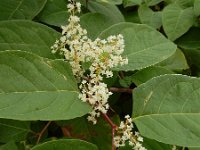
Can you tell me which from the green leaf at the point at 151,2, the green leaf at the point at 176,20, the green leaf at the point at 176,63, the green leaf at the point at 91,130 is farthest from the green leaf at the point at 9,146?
the green leaf at the point at 151,2

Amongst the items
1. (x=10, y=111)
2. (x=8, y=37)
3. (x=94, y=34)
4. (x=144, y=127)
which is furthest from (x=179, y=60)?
(x=10, y=111)

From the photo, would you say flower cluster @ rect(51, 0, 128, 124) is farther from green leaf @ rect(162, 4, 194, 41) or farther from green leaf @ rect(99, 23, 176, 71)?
green leaf @ rect(162, 4, 194, 41)

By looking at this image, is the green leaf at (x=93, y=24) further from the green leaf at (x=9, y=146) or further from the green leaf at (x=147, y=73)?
the green leaf at (x=9, y=146)

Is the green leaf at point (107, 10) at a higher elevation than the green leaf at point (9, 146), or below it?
higher

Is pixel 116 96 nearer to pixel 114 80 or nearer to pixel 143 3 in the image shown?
pixel 114 80

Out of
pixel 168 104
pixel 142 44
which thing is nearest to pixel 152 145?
pixel 168 104

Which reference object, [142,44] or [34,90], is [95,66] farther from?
[142,44]
